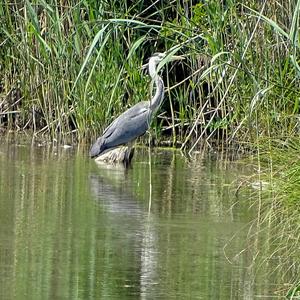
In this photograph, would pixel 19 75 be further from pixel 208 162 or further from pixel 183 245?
pixel 183 245

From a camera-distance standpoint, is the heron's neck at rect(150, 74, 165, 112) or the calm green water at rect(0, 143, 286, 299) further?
the heron's neck at rect(150, 74, 165, 112)

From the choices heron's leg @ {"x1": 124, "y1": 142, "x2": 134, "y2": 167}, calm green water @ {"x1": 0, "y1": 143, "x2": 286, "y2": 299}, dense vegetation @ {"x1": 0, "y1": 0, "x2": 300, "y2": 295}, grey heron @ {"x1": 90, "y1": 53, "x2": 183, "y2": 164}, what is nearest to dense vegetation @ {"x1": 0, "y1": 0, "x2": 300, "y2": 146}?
dense vegetation @ {"x1": 0, "y1": 0, "x2": 300, "y2": 295}

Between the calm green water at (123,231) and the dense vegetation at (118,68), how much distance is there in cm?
75

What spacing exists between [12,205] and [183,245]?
1.76 meters

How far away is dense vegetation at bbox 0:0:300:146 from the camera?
410 inches

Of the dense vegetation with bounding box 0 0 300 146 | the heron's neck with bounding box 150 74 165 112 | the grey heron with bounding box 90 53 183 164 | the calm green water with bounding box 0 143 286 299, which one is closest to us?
the calm green water with bounding box 0 143 286 299

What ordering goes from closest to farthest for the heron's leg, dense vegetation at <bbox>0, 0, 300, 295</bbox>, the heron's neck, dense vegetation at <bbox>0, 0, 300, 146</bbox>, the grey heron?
dense vegetation at <bbox>0, 0, 300, 295</bbox> → dense vegetation at <bbox>0, 0, 300, 146</bbox> → the grey heron → the heron's leg → the heron's neck

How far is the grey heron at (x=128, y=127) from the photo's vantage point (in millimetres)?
11177

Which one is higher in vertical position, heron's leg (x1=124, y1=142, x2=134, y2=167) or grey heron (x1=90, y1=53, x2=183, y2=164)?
grey heron (x1=90, y1=53, x2=183, y2=164)

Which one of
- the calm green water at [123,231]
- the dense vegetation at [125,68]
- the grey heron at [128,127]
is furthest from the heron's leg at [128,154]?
the dense vegetation at [125,68]

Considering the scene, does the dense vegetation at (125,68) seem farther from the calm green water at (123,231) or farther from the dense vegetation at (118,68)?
the calm green water at (123,231)

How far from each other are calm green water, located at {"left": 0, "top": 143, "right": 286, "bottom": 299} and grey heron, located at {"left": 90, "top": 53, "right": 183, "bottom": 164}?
0.22 meters

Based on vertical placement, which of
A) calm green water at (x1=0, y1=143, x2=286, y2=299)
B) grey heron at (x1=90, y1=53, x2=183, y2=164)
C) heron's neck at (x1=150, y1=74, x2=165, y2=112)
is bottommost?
calm green water at (x1=0, y1=143, x2=286, y2=299)

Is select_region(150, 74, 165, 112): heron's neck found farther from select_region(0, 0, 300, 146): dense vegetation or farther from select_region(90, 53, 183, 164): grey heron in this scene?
select_region(0, 0, 300, 146): dense vegetation
